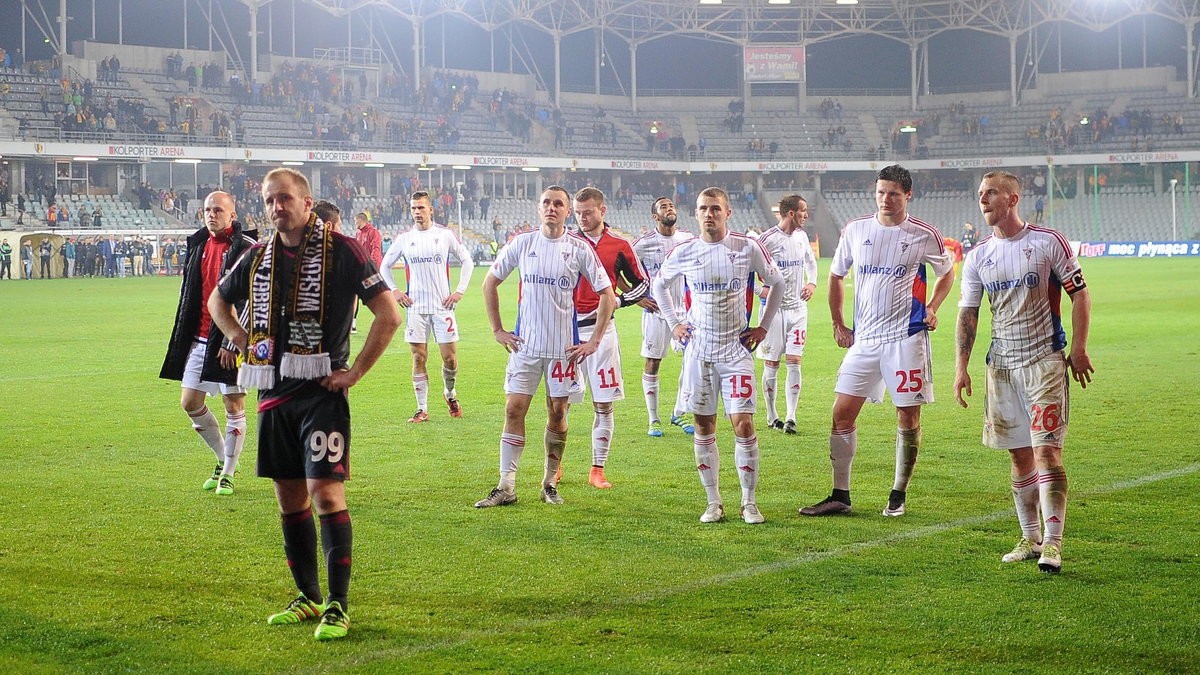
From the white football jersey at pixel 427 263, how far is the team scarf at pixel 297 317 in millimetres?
7485

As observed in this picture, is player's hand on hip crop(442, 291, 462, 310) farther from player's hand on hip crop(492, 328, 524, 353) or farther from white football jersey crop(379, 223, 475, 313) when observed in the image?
player's hand on hip crop(492, 328, 524, 353)

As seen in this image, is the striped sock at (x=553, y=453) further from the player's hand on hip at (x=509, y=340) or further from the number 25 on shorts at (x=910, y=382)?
the number 25 on shorts at (x=910, y=382)

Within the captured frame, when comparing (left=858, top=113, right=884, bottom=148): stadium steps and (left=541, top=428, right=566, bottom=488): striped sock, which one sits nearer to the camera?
(left=541, top=428, right=566, bottom=488): striped sock

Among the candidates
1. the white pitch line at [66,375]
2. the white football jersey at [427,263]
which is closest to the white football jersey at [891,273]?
the white football jersey at [427,263]

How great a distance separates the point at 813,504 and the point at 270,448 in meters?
4.32

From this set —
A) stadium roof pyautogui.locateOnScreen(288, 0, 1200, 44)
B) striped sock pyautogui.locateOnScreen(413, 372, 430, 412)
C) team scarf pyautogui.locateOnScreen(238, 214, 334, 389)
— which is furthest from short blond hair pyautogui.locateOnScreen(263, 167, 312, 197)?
stadium roof pyautogui.locateOnScreen(288, 0, 1200, 44)

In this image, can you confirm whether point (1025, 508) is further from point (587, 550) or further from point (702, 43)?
point (702, 43)

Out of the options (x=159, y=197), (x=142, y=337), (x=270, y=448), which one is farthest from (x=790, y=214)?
(x=159, y=197)

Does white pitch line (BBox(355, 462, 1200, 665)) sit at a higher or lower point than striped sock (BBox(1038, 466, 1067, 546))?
lower

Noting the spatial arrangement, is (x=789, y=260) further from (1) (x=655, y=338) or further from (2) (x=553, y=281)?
(2) (x=553, y=281)

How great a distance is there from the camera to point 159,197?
52781 mm

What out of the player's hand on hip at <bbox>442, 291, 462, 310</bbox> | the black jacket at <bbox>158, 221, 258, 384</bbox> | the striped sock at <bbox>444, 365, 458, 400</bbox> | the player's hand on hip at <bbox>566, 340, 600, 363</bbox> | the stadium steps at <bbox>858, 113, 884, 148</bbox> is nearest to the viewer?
the player's hand on hip at <bbox>566, 340, 600, 363</bbox>

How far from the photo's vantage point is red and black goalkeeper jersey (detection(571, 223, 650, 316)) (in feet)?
31.6

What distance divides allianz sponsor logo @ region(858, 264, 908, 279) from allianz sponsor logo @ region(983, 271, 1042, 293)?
108cm
